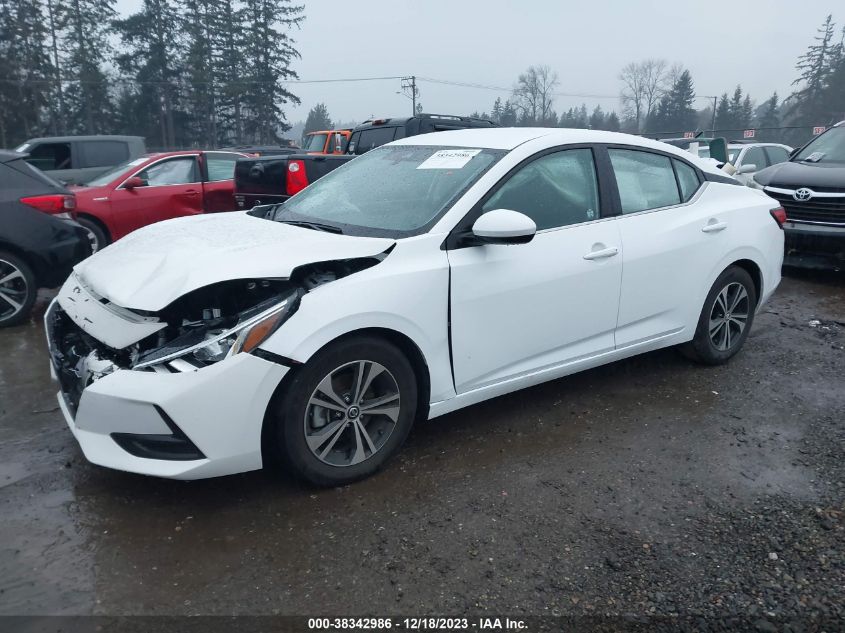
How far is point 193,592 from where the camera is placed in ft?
8.11

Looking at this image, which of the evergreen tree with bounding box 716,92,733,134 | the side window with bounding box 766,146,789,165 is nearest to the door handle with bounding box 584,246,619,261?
the side window with bounding box 766,146,789,165

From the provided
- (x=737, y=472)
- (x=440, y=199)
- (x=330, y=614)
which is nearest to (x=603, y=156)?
(x=440, y=199)

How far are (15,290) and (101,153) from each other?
28.0 feet

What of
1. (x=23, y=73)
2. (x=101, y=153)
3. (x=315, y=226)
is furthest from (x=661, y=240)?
(x=23, y=73)

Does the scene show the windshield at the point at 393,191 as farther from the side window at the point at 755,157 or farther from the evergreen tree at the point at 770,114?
the evergreen tree at the point at 770,114

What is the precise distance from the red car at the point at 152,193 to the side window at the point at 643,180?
670 cm

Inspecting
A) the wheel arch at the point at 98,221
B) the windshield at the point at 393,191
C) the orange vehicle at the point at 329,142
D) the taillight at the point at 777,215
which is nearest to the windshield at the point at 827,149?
the taillight at the point at 777,215

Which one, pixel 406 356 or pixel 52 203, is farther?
pixel 52 203

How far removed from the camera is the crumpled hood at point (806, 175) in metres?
7.30

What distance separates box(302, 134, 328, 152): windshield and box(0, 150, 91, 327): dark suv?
1164 cm

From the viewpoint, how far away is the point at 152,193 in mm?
9016

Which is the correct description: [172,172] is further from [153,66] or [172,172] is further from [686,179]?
[153,66]

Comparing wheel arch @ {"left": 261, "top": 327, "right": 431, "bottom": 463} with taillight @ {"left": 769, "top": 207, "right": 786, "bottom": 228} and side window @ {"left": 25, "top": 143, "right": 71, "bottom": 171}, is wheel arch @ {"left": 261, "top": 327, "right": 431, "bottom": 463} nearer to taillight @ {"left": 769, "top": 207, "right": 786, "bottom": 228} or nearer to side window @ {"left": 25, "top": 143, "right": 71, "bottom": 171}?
taillight @ {"left": 769, "top": 207, "right": 786, "bottom": 228}

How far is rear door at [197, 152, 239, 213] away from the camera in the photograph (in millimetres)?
9405
